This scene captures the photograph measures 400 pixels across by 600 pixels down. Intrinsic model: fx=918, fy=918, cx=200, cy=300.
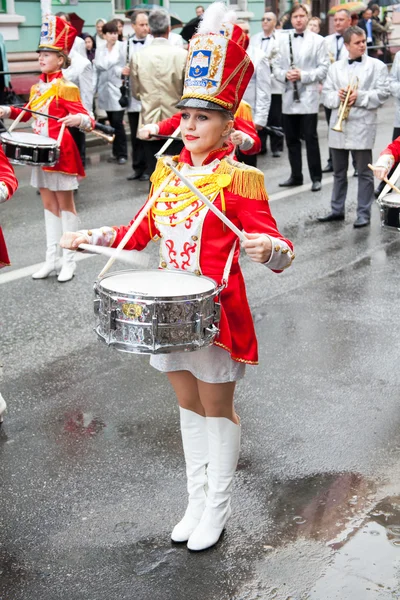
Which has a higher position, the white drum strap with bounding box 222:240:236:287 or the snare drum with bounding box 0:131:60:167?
the white drum strap with bounding box 222:240:236:287

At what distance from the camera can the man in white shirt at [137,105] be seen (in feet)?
42.1

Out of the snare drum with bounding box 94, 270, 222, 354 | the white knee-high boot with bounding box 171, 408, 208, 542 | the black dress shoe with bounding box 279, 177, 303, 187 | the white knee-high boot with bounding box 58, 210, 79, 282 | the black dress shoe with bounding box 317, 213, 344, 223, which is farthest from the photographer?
the black dress shoe with bounding box 279, 177, 303, 187

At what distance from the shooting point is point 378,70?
999cm

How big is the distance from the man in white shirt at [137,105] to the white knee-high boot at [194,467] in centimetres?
887

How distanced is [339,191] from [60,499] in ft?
21.5

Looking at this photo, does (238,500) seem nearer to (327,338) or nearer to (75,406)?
(75,406)

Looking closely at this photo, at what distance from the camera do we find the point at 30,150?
24.0 feet

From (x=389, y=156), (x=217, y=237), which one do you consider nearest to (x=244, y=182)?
(x=217, y=237)

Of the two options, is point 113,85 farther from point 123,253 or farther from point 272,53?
point 123,253

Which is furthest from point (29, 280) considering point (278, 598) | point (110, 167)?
point (110, 167)

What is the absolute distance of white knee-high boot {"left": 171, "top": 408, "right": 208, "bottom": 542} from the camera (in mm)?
4012

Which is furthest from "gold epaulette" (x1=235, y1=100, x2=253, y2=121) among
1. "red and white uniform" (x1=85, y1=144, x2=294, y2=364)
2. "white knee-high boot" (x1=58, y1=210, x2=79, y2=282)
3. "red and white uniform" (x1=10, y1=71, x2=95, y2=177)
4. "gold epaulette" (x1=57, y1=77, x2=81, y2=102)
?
"red and white uniform" (x1=85, y1=144, x2=294, y2=364)

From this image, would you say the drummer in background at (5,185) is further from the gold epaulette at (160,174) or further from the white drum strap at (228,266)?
the white drum strap at (228,266)

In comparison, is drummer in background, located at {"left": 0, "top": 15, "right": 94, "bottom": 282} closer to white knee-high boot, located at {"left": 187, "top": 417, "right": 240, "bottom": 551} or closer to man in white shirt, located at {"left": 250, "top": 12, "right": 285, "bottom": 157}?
white knee-high boot, located at {"left": 187, "top": 417, "right": 240, "bottom": 551}
